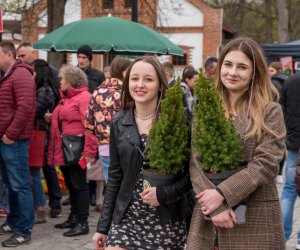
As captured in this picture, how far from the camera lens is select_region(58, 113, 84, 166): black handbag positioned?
6.31m

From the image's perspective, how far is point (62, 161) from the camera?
639 centimetres

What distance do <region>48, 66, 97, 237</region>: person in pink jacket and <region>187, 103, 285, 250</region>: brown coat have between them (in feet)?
11.1

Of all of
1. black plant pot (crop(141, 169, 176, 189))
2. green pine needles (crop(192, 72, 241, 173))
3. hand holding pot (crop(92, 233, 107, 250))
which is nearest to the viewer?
green pine needles (crop(192, 72, 241, 173))

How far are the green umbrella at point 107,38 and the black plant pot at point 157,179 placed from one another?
6.70 m

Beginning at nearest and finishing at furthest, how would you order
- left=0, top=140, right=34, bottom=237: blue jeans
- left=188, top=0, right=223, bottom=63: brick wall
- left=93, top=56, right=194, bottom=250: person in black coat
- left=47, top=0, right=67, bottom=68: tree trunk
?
left=93, top=56, right=194, bottom=250: person in black coat → left=0, top=140, right=34, bottom=237: blue jeans → left=47, top=0, right=67, bottom=68: tree trunk → left=188, top=0, right=223, bottom=63: brick wall

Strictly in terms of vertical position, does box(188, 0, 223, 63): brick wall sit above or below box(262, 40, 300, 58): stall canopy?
above

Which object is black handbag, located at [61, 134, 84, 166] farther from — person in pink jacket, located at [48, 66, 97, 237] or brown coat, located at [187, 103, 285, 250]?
brown coat, located at [187, 103, 285, 250]

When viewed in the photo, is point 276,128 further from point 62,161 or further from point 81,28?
point 81,28

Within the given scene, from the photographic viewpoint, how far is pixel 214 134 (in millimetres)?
2734

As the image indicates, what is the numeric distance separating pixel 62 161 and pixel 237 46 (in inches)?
149

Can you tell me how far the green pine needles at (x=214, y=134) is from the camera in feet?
8.94

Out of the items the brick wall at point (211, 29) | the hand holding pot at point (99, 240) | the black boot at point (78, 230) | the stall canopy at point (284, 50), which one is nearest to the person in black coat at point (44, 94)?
the black boot at point (78, 230)

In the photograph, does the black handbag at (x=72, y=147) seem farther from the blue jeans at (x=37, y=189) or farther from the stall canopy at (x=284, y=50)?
the stall canopy at (x=284, y=50)

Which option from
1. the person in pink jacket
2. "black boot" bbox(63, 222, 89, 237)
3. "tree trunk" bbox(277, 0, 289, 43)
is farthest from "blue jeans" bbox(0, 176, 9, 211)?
"tree trunk" bbox(277, 0, 289, 43)
